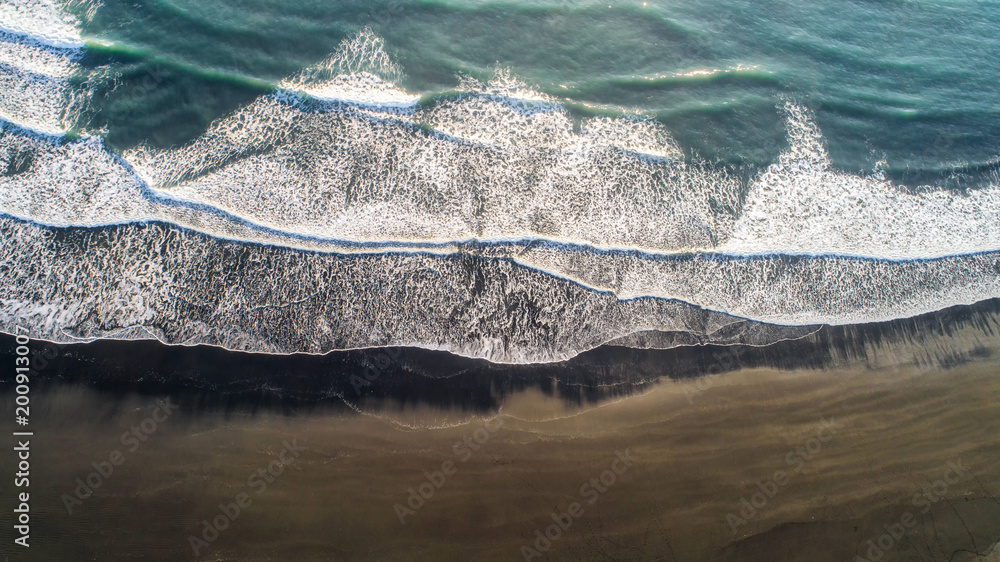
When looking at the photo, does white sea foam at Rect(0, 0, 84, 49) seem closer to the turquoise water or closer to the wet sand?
the turquoise water

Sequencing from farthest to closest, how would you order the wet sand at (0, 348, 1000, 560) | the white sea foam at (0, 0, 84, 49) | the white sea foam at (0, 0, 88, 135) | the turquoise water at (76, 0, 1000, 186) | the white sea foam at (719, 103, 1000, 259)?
the white sea foam at (0, 0, 84, 49), the turquoise water at (76, 0, 1000, 186), the white sea foam at (0, 0, 88, 135), the white sea foam at (719, 103, 1000, 259), the wet sand at (0, 348, 1000, 560)

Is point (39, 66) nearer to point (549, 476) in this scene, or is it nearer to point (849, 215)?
point (549, 476)

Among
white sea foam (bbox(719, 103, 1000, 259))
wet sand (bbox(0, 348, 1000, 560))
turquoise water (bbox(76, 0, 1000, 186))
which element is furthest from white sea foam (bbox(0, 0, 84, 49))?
white sea foam (bbox(719, 103, 1000, 259))

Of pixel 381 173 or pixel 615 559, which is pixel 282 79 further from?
pixel 615 559

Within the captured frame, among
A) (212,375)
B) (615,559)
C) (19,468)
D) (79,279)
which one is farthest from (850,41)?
(19,468)

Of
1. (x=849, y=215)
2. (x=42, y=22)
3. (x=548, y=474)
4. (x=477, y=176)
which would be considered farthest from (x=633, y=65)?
(x=42, y=22)
